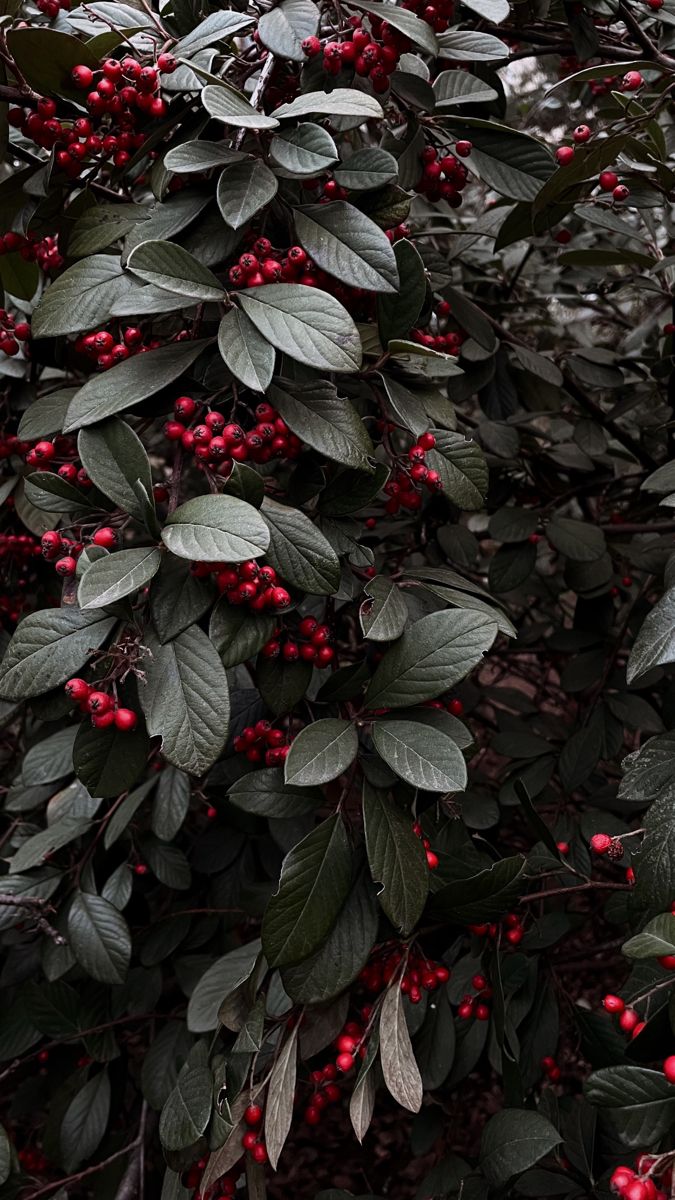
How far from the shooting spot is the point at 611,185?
4.20 feet

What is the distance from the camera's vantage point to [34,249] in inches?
48.9

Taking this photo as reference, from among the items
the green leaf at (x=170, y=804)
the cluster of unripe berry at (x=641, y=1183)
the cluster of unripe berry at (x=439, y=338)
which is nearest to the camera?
the cluster of unripe berry at (x=641, y=1183)

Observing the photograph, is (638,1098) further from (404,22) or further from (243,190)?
(404,22)

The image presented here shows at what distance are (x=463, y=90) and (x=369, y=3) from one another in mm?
205

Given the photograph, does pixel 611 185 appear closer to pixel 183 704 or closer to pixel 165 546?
pixel 165 546

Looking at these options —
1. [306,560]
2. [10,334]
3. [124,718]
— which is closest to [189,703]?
[124,718]

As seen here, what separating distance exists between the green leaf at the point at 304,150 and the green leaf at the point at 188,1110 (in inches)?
40.6

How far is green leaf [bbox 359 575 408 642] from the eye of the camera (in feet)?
3.18

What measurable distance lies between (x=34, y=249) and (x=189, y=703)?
725mm

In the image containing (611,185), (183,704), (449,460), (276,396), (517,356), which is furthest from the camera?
(517,356)

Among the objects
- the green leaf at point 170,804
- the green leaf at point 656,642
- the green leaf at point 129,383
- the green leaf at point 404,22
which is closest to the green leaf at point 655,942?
the green leaf at point 656,642

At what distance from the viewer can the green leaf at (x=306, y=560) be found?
3.05 feet

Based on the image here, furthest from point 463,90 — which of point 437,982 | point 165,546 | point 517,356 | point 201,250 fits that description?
point 437,982

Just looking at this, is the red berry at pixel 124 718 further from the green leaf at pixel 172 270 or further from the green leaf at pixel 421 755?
the green leaf at pixel 172 270
